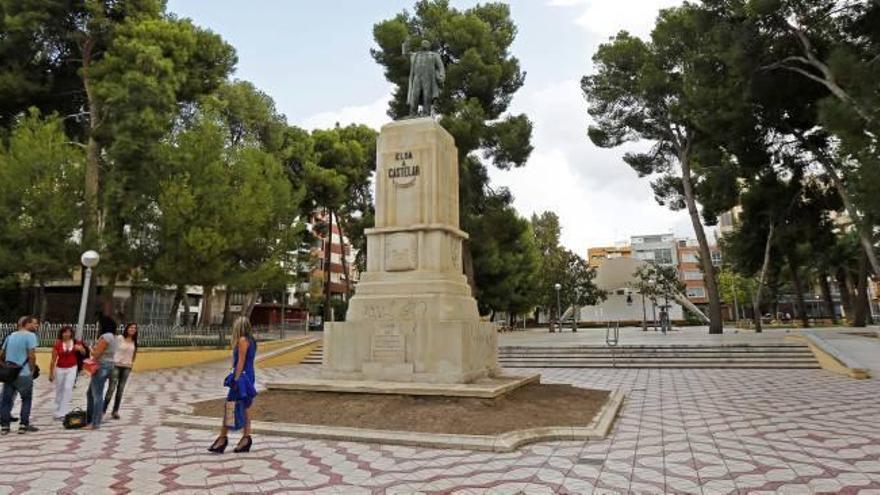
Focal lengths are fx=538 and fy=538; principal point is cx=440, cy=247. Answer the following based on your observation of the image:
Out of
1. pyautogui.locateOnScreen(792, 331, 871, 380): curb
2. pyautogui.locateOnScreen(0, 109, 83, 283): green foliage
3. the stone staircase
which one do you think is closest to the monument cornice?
the stone staircase

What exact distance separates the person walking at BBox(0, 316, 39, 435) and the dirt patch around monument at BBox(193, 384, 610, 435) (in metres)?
2.17

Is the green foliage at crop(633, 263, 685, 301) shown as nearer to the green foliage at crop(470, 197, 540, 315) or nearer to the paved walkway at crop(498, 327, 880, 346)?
the green foliage at crop(470, 197, 540, 315)

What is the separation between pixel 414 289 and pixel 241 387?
4421 mm

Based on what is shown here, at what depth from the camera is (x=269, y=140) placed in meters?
29.5

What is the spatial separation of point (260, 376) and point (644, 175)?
23.3 meters

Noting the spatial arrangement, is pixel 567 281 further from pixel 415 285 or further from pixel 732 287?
pixel 415 285

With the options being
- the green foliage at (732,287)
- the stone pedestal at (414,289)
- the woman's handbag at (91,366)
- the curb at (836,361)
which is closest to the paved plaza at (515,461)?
the woman's handbag at (91,366)

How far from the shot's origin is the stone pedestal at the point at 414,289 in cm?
913

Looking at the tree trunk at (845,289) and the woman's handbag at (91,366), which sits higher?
the tree trunk at (845,289)

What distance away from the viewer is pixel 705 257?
2575cm

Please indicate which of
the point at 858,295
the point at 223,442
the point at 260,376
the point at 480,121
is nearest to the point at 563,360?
the point at 260,376

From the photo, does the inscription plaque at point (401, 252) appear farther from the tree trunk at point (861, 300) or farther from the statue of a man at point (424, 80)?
the tree trunk at point (861, 300)

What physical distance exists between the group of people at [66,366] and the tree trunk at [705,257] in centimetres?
2479

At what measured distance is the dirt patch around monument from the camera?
23.0 feet
